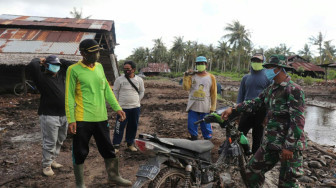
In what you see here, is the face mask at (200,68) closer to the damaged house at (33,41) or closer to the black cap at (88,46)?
the black cap at (88,46)

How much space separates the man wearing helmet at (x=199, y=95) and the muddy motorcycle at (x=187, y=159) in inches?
62.7

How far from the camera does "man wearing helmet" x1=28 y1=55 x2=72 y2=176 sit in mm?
Result: 3607

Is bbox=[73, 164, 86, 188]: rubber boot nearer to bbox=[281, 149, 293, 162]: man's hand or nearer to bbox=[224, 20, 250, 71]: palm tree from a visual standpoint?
bbox=[281, 149, 293, 162]: man's hand

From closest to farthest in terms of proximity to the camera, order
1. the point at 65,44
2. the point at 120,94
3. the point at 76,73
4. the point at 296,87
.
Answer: the point at 296,87
the point at 76,73
the point at 120,94
the point at 65,44

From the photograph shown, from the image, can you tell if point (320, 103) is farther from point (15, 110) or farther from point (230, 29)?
point (230, 29)

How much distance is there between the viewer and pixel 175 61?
65.9 m

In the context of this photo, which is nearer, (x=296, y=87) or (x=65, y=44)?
(x=296, y=87)

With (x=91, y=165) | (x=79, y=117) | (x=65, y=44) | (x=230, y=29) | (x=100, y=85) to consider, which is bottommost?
(x=91, y=165)

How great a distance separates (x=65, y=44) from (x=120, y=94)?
840 cm

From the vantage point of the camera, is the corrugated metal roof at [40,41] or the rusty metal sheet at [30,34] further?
the rusty metal sheet at [30,34]

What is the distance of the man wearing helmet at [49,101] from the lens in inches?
142

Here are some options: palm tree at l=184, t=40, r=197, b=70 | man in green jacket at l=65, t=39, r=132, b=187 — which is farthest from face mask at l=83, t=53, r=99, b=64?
palm tree at l=184, t=40, r=197, b=70

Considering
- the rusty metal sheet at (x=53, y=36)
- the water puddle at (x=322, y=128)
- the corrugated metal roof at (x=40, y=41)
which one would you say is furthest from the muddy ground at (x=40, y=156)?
the rusty metal sheet at (x=53, y=36)

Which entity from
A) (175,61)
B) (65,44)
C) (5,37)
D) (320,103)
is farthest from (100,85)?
(175,61)
